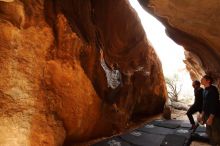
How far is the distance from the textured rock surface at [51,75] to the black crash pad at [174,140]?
2039mm

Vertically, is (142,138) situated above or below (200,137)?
below

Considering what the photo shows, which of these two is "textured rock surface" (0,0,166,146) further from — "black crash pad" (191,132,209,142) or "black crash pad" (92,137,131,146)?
"black crash pad" (191,132,209,142)

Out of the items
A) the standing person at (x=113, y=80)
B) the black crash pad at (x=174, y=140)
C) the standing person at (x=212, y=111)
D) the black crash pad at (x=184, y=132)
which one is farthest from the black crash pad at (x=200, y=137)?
the standing person at (x=113, y=80)

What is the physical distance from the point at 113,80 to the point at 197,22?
3871 millimetres

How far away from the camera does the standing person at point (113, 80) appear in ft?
27.5

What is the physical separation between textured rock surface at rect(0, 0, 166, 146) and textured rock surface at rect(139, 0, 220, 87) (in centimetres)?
224

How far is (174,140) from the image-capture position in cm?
661

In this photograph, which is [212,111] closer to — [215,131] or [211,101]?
[211,101]

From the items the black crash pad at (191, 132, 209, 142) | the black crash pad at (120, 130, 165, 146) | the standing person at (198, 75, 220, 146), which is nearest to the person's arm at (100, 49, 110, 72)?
the black crash pad at (120, 130, 165, 146)

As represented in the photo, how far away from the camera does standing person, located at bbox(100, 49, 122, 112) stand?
837 centimetres

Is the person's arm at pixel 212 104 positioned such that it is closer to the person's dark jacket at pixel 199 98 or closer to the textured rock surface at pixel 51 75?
the person's dark jacket at pixel 199 98

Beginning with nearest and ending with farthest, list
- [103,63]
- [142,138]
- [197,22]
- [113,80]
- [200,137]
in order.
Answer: [197,22]
[200,137]
[142,138]
[103,63]
[113,80]

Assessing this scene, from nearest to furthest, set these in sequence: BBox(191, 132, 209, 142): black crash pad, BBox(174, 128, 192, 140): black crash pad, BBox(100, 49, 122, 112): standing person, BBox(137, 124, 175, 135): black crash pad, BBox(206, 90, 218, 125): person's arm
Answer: BBox(206, 90, 218, 125): person's arm → BBox(191, 132, 209, 142): black crash pad → BBox(174, 128, 192, 140): black crash pad → BBox(137, 124, 175, 135): black crash pad → BBox(100, 49, 122, 112): standing person

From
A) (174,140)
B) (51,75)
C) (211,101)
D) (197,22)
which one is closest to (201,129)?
(174,140)
